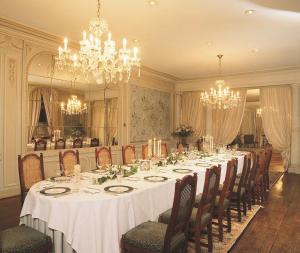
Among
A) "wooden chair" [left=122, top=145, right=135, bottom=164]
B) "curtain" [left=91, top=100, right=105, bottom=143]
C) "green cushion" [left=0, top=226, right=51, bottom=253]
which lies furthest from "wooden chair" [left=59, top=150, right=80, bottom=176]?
"curtain" [left=91, top=100, right=105, bottom=143]

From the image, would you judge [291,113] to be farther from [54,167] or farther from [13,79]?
[13,79]

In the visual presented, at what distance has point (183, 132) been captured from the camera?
30.9ft

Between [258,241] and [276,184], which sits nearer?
[258,241]

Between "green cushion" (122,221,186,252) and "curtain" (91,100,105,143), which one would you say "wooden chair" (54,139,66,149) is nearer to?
"curtain" (91,100,105,143)

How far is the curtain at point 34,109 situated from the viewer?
531cm

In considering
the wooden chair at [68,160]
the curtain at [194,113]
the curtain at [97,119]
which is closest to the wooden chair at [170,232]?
the wooden chair at [68,160]

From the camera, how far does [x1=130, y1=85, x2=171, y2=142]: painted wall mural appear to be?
316 inches

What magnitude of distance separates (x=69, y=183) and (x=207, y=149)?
12.2 feet

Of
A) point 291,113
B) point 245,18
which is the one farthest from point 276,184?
point 245,18

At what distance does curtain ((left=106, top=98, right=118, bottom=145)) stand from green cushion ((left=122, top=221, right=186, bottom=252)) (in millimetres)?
4996

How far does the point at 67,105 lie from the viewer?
6094 millimetres

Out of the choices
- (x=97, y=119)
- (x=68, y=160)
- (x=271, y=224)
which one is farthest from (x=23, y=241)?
(x=97, y=119)

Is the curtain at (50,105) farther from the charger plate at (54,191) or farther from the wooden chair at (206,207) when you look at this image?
the wooden chair at (206,207)

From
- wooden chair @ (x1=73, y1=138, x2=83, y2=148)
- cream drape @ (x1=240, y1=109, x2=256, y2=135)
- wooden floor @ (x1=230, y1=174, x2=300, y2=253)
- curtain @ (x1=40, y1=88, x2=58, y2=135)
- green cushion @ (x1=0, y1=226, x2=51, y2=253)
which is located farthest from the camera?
cream drape @ (x1=240, y1=109, x2=256, y2=135)
